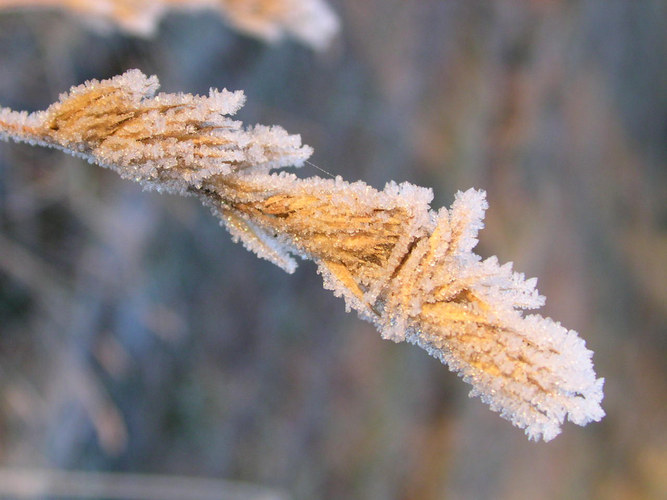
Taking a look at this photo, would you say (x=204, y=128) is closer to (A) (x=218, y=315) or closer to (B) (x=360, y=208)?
(B) (x=360, y=208)

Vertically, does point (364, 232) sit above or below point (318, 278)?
below

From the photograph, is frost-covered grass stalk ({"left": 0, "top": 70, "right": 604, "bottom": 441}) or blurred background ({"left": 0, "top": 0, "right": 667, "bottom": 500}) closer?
frost-covered grass stalk ({"left": 0, "top": 70, "right": 604, "bottom": 441})

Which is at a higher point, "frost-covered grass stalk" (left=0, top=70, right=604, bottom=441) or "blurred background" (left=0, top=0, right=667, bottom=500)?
"blurred background" (left=0, top=0, right=667, bottom=500)

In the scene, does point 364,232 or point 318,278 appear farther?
point 318,278

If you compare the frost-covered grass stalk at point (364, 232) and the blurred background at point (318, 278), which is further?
the blurred background at point (318, 278)
